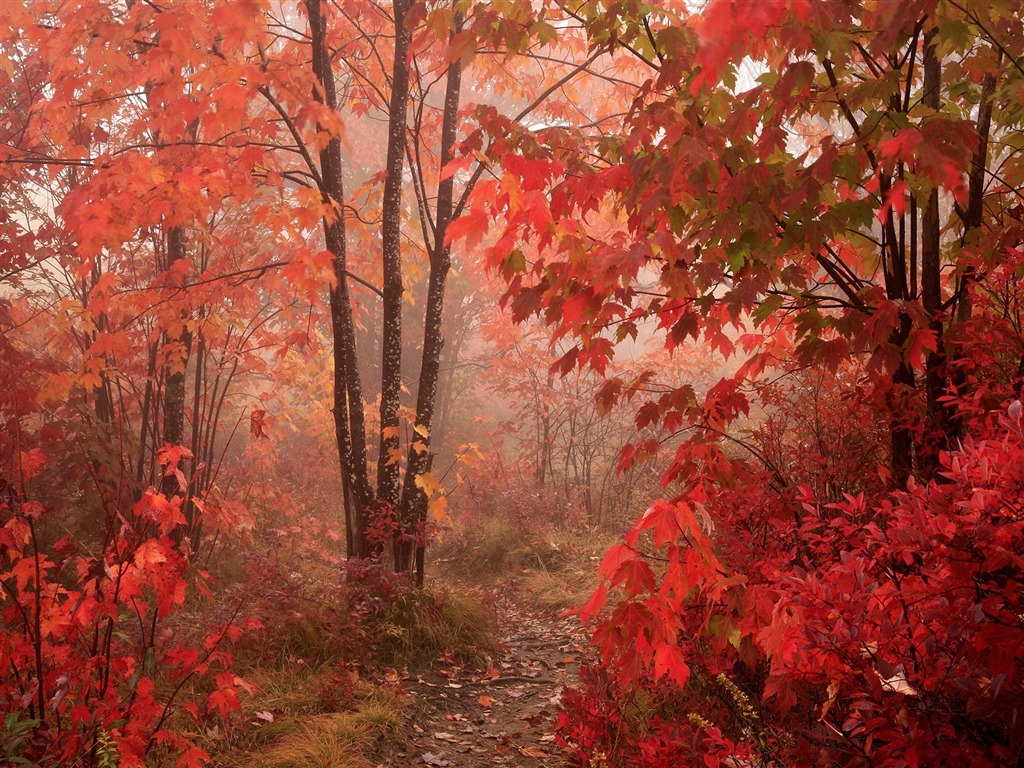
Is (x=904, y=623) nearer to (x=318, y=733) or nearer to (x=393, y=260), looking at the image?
(x=318, y=733)

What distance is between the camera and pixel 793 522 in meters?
3.60

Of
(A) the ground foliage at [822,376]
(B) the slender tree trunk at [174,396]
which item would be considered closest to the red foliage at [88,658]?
(A) the ground foliage at [822,376]

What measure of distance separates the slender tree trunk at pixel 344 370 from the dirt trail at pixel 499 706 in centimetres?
144

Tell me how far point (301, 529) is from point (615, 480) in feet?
17.6

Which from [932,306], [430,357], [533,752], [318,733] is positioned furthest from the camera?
[430,357]

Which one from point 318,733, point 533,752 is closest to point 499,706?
point 533,752

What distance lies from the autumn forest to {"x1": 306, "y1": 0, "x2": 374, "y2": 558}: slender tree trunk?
0.04 metres

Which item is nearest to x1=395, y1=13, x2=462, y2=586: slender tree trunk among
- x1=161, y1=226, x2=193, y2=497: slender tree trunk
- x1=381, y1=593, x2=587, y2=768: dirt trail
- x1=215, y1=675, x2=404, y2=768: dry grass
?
x1=381, y1=593, x2=587, y2=768: dirt trail

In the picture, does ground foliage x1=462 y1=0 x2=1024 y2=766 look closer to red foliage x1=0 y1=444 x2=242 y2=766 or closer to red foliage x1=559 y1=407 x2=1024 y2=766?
red foliage x1=559 y1=407 x2=1024 y2=766

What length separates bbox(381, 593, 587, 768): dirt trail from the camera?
4395mm

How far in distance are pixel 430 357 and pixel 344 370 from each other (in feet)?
2.56

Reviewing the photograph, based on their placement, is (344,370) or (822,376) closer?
(822,376)

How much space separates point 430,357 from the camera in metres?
6.32

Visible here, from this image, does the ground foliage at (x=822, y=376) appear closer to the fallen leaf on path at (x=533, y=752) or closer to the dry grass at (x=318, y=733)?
the fallen leaf on path at (x=533, y=752)
